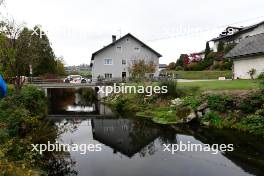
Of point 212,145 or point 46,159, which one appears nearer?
point 46,159

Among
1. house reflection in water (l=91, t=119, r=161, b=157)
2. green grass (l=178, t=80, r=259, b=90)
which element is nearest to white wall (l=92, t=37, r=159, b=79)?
green grass (l=178, t=80, r=259, b=90)

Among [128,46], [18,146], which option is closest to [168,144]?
[18,146]

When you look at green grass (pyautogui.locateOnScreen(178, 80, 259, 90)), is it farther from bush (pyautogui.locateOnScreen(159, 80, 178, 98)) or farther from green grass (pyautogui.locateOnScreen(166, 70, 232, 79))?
green grass (pyautogui.locateOnScreen(166, 70, 232, 79))

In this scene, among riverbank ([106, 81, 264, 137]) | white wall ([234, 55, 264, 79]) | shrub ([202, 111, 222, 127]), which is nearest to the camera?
riverbank ([106, 81, 264, 137])

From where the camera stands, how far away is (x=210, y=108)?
22062mm

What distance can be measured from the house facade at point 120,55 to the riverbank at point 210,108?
82.3ft

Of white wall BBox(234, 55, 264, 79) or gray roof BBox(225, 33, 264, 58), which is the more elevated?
gray roof BBox(225, 33, 264, 58)

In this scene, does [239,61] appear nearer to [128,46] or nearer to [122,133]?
[122,133]

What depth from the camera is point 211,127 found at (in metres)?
20.8

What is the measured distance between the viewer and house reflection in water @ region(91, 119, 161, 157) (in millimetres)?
17600

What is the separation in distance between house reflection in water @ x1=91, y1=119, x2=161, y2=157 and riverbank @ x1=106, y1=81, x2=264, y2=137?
2.10m

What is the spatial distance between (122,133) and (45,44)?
44.2 metres

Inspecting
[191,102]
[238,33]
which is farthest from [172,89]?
[238,33]

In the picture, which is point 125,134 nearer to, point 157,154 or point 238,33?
point 157,154
